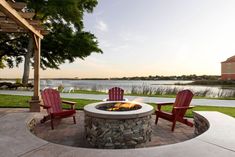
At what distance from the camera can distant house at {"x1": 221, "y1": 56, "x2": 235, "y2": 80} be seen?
38625 mm

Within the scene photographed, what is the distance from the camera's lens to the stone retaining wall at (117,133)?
392 centimetres

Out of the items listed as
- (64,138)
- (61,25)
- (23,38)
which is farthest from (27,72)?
(64,138)

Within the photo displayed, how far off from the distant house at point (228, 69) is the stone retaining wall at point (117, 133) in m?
39.7

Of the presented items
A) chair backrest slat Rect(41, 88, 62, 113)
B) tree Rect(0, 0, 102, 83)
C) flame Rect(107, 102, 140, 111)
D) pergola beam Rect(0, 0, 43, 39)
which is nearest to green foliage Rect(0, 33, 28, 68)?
tree Rect(0, 0, 102, 83)

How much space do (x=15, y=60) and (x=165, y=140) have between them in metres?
21.1

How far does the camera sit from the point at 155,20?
11.8m

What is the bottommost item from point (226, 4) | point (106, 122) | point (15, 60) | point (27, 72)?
point (106, 122)

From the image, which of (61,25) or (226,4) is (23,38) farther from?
(226,4)

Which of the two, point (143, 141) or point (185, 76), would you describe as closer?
point (143, 141)

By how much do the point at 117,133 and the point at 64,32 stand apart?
15927 mm

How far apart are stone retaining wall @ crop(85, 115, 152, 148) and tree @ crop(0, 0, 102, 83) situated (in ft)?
46.5

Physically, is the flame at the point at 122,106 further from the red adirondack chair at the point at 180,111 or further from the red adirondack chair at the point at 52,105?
the red adirondack chair at the point at 52,105

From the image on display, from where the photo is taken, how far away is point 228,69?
39938 mm

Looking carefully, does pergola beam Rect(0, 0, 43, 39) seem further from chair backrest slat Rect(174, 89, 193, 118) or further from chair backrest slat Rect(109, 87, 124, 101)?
chair backrest slat Rect(174, 89, 193, 118)
